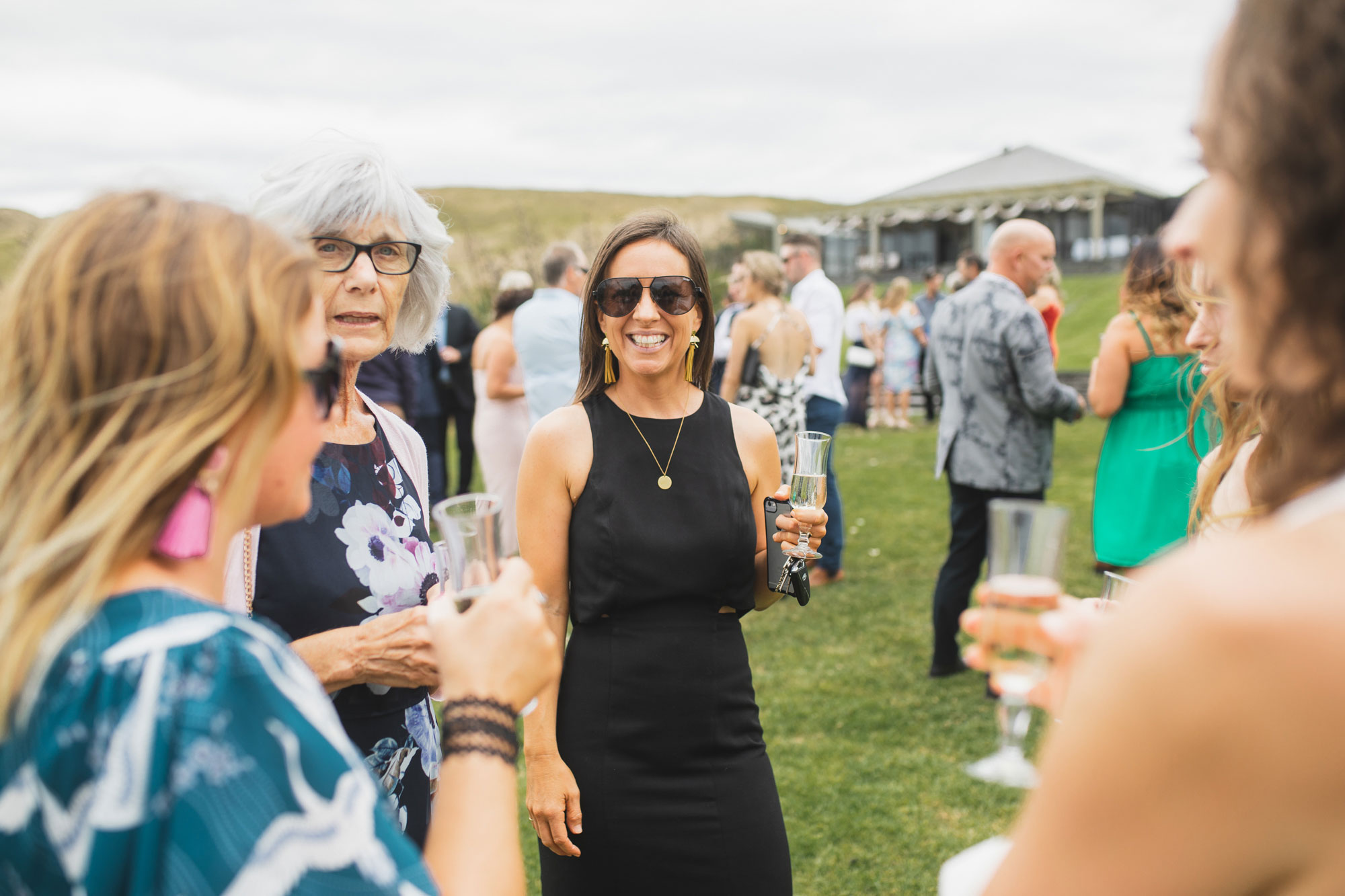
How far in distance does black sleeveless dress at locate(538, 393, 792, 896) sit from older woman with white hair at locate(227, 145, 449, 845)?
1.46 feet

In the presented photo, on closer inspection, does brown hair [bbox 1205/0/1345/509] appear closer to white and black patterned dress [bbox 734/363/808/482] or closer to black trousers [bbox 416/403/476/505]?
white and black patterned dress [bbox 734/363/808/482]

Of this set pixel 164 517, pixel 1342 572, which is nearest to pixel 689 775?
pixel 164 517

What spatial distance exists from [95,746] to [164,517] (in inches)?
9.7

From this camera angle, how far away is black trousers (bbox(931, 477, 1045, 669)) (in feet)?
17.7

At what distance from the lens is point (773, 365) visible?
6.80 metres

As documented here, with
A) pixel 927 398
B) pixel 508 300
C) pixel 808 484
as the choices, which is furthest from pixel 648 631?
pixel 927 398

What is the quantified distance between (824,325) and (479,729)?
682 centimetres

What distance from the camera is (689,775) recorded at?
2.44 meters

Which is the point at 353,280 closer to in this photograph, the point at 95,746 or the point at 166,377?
the point at 166,377

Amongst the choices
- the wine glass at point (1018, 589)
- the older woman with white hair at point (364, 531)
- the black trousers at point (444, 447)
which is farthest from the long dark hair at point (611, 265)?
the black trousers at point (444, 447)

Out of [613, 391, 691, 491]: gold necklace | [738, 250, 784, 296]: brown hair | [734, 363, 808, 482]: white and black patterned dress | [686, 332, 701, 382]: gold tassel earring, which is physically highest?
[738, 250, 784, 296]: brown hair

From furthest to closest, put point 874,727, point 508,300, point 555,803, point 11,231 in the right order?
point 508,300 < point 874,727 < point 555,803 < point 11,231

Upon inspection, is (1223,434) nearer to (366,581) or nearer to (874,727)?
(366,581)

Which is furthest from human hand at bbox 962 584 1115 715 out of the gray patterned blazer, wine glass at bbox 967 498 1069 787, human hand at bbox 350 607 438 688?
the gray patterned blazer
